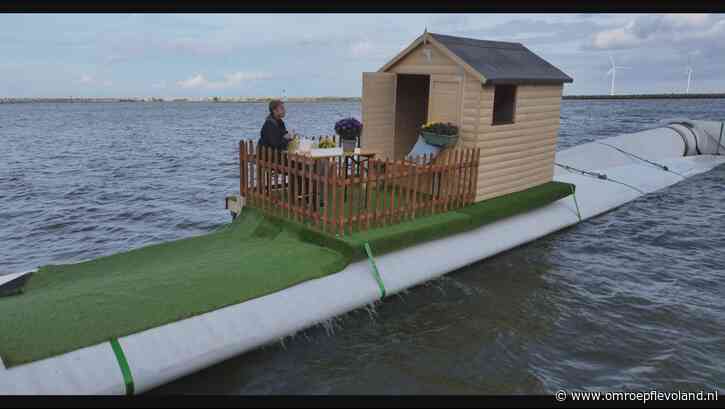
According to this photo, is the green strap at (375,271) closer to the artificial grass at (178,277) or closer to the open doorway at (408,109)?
the artificial grass at (178,277)

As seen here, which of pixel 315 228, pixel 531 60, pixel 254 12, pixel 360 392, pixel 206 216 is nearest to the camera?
pixel 254 12

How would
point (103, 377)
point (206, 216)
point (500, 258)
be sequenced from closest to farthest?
point (103, 377)
point (500, 258)
point (206, 216)

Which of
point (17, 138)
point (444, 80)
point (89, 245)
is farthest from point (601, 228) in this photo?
point (17, 138)

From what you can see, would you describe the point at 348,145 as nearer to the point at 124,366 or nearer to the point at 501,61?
the point at 501,61

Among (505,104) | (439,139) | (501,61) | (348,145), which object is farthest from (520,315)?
(501,61)

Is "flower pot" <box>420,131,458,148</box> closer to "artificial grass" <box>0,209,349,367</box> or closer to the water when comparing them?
the water

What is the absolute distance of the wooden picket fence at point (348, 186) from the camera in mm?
8875

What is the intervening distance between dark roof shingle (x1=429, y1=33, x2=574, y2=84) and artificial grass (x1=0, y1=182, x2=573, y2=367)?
3098 millimetres

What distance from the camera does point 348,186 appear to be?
8914mm

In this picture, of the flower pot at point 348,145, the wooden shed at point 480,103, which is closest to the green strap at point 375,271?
the flower pot at point 348,145

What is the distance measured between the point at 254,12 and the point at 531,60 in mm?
10323

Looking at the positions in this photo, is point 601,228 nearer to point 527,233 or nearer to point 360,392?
point 527,233

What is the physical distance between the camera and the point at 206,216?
16.7 m

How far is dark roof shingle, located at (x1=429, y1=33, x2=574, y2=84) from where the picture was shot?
11.0m
